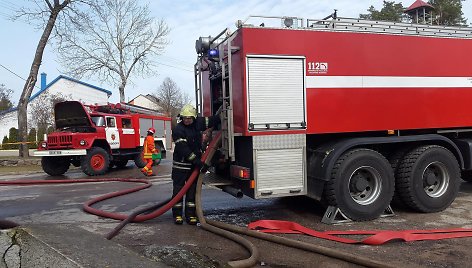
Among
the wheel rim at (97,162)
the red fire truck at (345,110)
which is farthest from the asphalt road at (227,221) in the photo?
the wheel rim at (97,162)

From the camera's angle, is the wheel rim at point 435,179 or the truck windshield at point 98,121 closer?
the wheel rim at point 435,179

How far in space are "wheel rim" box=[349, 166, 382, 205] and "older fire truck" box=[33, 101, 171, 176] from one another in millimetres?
10582

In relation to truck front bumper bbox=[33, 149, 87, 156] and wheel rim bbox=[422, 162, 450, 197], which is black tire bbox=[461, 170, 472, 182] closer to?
wheel rim bbox=[422, 162, 450, 197]

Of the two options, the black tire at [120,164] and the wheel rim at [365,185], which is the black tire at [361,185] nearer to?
the wheel rim at [365,185]

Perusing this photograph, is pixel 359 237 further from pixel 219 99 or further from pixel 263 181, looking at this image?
pixel 219 99

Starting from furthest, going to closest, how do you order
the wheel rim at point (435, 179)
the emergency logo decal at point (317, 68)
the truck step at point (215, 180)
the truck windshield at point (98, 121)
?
the truck windshield at point (98, 121), the wheel rim at point (435, 179), the truck step at point (215, 180), the emergency logo decal at point (317, 68)

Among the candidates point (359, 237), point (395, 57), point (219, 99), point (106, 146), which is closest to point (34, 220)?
point (219, 99)

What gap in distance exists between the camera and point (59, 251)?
3.66 metres

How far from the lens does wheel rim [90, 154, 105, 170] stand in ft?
48.5

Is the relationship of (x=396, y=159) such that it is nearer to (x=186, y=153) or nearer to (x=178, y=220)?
(x=186, y=153)

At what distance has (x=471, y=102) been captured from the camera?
7.14m

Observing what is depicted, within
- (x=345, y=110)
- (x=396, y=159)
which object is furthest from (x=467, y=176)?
(x=345, y=110)

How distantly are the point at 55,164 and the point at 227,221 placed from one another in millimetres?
10769

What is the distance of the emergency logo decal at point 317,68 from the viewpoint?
616 centimetres
